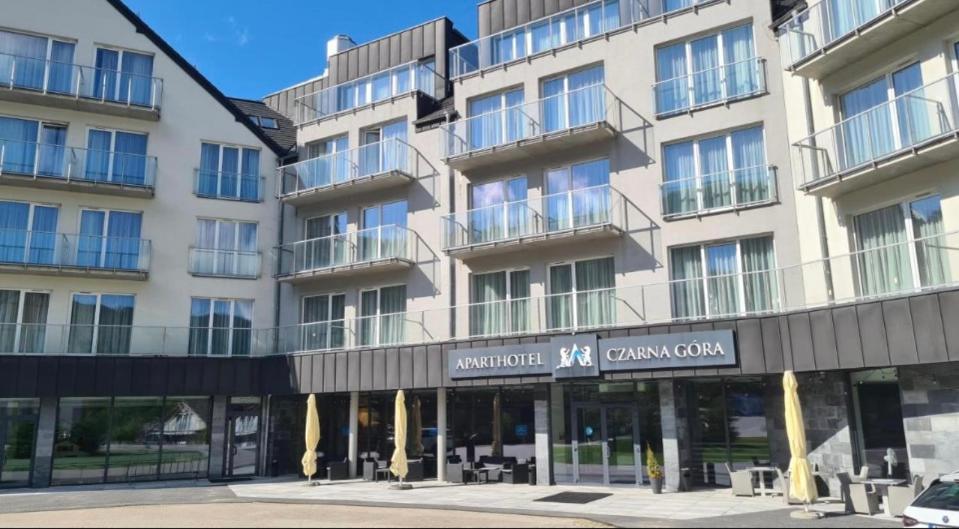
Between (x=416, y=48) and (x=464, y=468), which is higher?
(x=416, y=48)

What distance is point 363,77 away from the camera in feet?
91.6

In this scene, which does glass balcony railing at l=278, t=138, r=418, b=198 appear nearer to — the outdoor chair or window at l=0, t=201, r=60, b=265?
window at l=0, t=201, r=60, b=265

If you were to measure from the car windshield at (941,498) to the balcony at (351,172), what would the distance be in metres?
17.3

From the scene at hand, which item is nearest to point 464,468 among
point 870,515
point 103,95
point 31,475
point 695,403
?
point 695,403

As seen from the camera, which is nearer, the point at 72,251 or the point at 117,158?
the point at 72,251

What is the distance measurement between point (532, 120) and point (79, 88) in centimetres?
1524

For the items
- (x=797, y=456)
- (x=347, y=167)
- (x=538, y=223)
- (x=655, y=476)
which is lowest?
(x=655, y=476)

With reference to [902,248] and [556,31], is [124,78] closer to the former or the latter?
[556,31]

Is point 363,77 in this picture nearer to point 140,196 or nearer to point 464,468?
point 140,196

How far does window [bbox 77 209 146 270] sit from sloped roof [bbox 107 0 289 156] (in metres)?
5.14

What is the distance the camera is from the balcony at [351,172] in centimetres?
2483

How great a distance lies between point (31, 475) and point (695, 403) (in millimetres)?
19808

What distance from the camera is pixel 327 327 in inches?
965

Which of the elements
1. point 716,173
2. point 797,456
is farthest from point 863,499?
point 716,173
